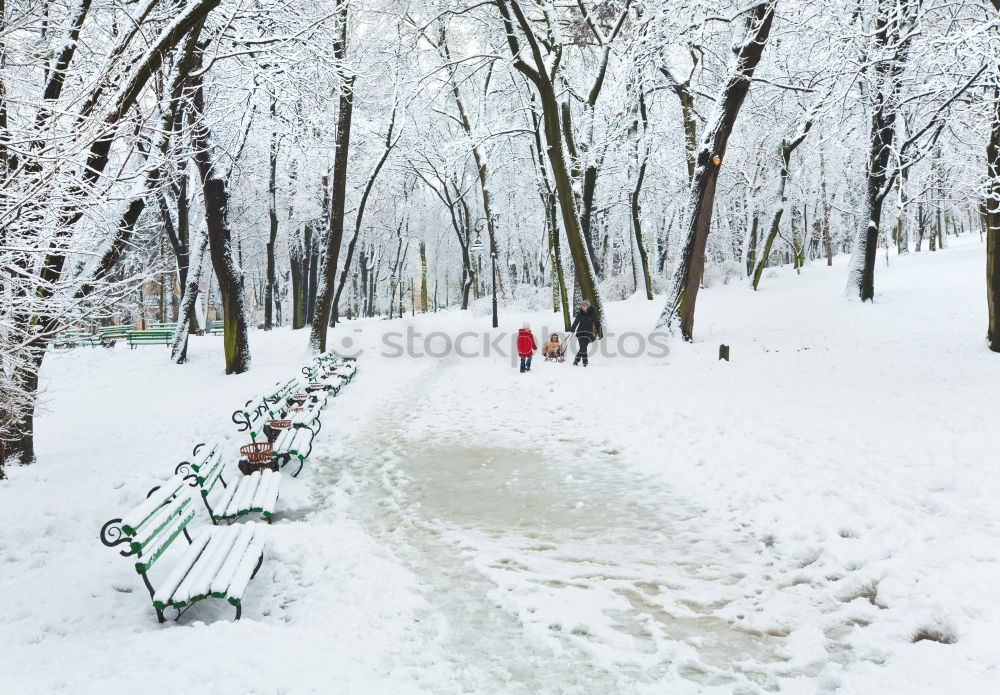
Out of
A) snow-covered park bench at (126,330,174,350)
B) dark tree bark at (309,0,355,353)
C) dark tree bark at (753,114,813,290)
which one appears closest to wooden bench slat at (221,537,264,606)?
dark tree bark at (309,0,355,353)

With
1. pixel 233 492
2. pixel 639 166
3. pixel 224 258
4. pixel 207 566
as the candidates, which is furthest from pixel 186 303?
pixel 639 166

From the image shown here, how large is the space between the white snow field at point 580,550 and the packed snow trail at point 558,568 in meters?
0.02

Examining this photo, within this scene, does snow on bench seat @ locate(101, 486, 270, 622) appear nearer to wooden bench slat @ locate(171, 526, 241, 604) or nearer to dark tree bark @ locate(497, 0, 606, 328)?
wooden bench slat @ locate(171, 526, 241, 604)

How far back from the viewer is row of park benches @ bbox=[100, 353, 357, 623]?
12.3 feet

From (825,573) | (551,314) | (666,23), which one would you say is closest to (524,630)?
(825,573)

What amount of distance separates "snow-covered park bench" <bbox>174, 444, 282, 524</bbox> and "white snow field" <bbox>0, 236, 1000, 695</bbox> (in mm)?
267

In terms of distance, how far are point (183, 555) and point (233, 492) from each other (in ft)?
6.05

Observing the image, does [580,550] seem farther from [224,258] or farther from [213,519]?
[224,258]

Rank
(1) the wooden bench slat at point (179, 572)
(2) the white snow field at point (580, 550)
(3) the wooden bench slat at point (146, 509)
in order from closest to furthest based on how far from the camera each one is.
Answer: (2) the white snow field at point (580, 550), (1) the wooden bench slat at point (179, 572), (3) the wooden bench slat at point (146, 509)

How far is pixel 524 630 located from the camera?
12.1 feet

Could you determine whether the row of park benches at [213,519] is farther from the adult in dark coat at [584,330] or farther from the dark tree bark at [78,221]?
the adult in dark coat at [584,330]

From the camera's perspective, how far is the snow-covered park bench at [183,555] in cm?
366

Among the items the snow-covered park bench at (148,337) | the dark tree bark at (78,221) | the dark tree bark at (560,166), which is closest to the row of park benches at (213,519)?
the dark tree bark at (78,221)

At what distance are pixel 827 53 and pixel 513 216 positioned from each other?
30736 millimetres
